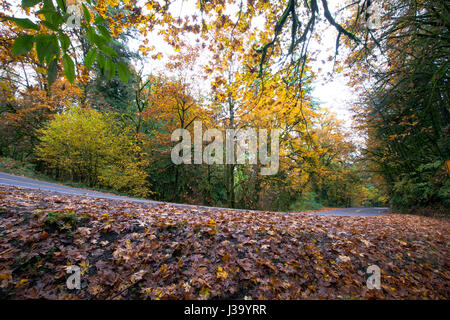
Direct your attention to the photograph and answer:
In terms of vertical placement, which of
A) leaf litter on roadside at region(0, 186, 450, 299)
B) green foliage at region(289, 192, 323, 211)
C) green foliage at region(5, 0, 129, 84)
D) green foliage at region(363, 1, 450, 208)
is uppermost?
green foliage at region(363, 1, 450, 208)

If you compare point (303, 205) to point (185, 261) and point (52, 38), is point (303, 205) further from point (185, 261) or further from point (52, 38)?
point (52, 38)

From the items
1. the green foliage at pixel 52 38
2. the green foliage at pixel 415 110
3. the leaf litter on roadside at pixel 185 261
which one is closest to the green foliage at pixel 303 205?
the green foliage at pixel 415 110

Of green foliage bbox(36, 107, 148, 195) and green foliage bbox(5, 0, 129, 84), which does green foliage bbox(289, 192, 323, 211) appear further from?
green foliage bbox(5, 0, 129, 84)

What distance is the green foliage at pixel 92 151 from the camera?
10477 mm

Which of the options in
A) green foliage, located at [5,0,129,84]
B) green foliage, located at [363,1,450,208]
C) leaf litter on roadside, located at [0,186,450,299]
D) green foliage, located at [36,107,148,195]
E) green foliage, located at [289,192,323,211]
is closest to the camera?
green foliage, located at [5,0,129,84]

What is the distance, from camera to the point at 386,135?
34.1 feet

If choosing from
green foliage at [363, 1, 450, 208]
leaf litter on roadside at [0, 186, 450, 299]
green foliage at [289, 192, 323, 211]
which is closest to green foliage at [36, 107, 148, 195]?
leaf litter on roadside at [0, 186, 450, 299]

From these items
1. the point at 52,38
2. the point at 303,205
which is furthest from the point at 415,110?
the point at 52,38

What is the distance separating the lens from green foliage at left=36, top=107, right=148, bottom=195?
34.4 ft

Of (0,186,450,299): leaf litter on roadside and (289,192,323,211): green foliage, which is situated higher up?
(0,186,450,299): leaf litter on roadside

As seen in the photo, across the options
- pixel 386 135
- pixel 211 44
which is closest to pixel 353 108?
pixel 386 135

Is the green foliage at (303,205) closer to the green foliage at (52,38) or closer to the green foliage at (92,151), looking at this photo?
the green foliage at (92,151)

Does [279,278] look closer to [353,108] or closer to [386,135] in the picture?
[386,135]

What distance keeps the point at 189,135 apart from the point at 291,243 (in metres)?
9.93
